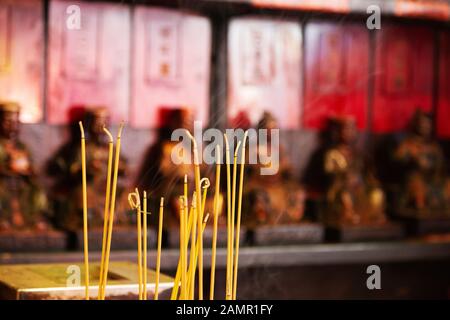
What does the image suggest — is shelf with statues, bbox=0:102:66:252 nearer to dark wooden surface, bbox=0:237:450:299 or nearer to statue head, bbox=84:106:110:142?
dark wooden surface, bbox=0:237:450:299

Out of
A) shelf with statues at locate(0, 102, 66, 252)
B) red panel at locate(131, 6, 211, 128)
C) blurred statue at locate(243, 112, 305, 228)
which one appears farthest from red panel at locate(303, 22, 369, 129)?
shelf with statues at locate(0, 102, 66, 252)

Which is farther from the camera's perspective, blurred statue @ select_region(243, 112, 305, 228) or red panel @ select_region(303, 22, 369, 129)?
red panel @ select_region(303, 22, 369, 129)

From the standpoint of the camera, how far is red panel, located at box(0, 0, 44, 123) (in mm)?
3859

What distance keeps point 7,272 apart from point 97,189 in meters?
2.16

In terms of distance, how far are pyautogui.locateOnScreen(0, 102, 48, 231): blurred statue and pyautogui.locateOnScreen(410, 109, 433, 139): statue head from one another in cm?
194

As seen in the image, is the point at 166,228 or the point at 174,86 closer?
the point at 166,228

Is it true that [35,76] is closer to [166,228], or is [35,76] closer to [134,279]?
[166,228]

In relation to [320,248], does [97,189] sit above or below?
above

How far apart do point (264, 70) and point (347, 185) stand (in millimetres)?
699

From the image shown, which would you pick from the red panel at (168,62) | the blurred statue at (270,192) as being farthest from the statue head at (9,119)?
the blurred statue at (270,192)

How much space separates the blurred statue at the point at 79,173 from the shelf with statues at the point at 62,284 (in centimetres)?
196

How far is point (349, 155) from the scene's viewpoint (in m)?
4.36

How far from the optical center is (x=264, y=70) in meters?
4.39

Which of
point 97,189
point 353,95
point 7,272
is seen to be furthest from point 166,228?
point 7,272
